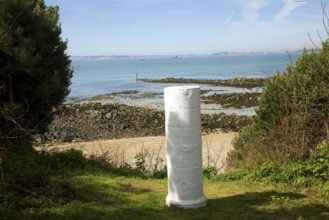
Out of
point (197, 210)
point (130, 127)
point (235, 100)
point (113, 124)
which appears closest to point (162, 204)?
point (197, 210)

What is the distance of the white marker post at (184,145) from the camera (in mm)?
6469

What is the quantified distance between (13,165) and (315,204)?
582 centimetres

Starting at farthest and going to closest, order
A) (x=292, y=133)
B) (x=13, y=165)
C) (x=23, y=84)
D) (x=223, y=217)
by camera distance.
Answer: (x=23, y=84)
(x=292, y=133)
(x=13, y=165)
(x=223, y=217)

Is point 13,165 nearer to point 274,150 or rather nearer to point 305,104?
point 274,150

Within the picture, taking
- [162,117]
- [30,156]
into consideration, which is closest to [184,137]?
[30,156]

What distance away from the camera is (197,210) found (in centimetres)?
652

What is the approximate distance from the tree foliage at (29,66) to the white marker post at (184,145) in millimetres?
4254

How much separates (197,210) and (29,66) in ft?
19.7

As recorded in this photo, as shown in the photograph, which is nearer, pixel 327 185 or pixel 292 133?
pixel 327 185

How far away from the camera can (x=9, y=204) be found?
6246 millimetres

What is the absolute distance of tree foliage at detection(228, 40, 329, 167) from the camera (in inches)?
346

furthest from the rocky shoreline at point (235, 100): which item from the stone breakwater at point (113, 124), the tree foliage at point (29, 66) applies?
the tree foliage at point (29, 66)

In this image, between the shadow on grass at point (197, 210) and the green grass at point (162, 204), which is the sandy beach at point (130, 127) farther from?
the shadow on grass at point (197, 210)

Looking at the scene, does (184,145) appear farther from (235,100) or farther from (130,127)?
(235,100)
